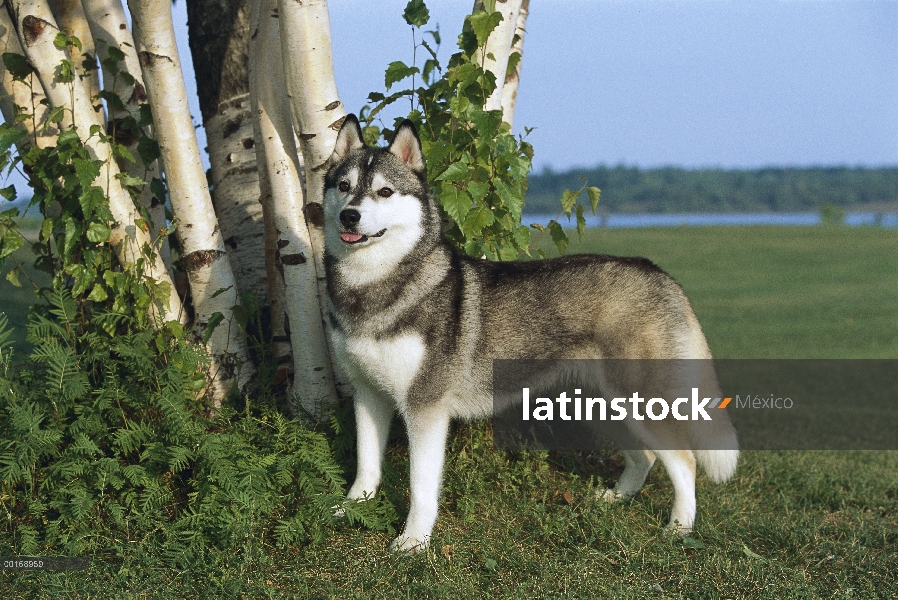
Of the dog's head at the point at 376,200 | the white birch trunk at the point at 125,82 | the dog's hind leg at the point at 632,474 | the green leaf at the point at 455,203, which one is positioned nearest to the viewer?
the dog's head at the point at 376,200

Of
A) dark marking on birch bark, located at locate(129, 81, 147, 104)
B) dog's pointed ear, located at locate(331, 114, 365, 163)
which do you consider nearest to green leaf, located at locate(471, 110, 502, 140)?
dog's pointed ear, located at locate(331, 114, 365, 163)

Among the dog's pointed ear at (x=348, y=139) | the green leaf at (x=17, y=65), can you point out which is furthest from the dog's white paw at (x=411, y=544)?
the green leaf at (x=17, y=65)

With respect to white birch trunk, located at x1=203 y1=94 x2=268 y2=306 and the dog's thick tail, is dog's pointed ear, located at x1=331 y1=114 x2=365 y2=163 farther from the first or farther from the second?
the dog's thick tail

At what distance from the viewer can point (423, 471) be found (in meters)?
4.48

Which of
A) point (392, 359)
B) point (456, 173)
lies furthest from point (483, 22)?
point (392, 359)

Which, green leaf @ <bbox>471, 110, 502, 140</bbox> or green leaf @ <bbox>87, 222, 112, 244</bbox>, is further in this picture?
green leaf @ <bbox>87, 222, 112, 244</bbox>

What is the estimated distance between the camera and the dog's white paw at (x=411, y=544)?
4.50 metres

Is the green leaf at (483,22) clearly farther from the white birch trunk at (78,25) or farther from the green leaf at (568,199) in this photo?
the white birch trunk at (78,25)

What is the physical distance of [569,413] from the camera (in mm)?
6098

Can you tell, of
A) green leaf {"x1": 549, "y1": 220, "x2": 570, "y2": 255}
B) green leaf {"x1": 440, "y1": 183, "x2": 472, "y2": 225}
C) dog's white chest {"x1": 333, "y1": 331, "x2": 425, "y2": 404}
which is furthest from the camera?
green leaf {"x1": 549, "y1": 220, "x2": 570, "y2": 255}

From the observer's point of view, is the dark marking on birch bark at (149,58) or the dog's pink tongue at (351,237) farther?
the dark marking on birch bark at (149,58)

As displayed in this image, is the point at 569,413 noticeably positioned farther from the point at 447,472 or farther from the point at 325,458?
the point at 325,458

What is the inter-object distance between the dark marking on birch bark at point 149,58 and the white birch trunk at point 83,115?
51 cm

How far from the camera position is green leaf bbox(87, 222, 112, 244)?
5.12m
